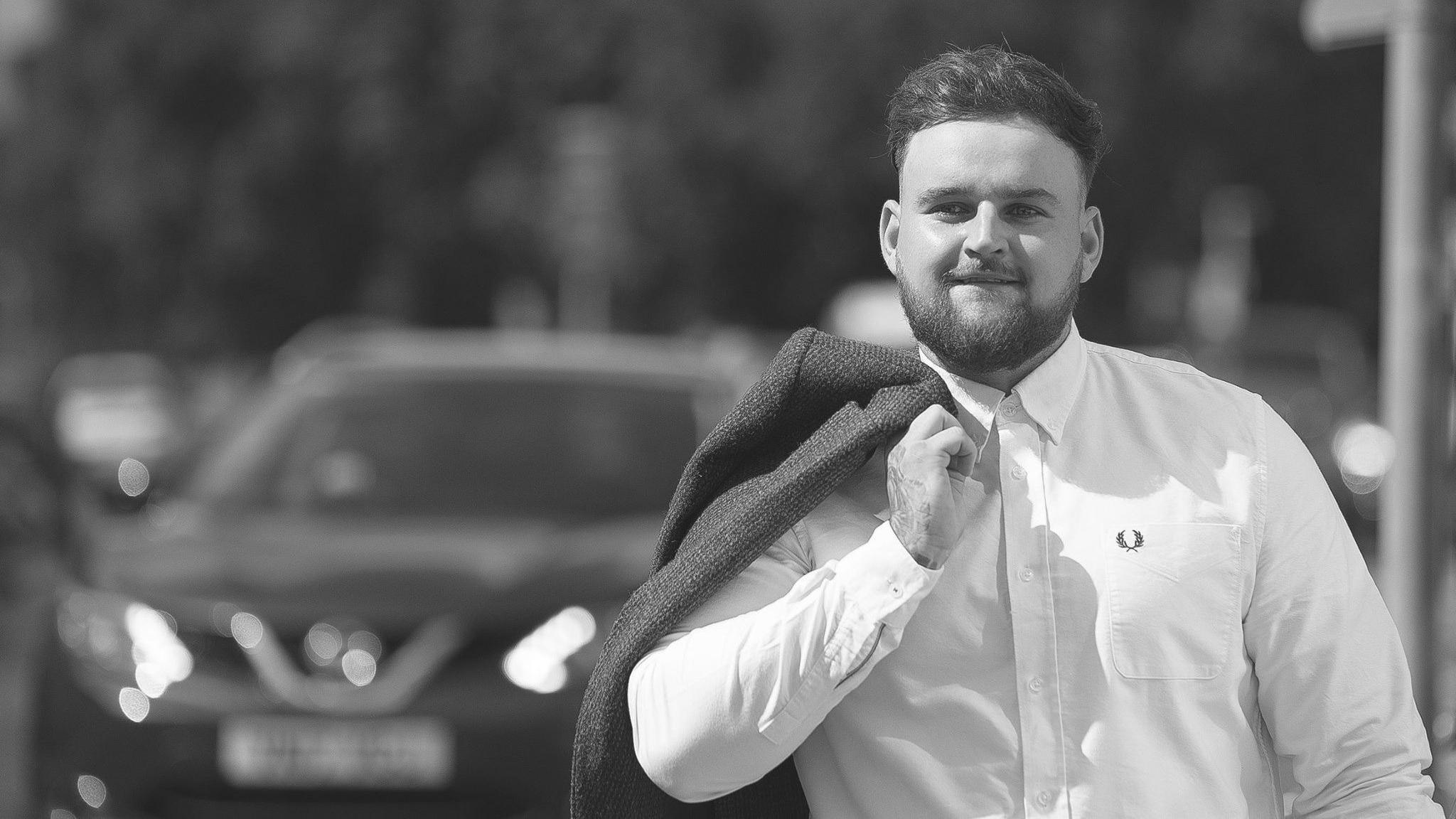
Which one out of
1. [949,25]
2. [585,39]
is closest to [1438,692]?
[949,25]

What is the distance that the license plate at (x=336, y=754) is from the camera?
14.8ft

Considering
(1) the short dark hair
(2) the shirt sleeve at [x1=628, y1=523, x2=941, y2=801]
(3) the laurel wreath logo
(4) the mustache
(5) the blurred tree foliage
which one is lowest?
(2) the shirt sleeve at [x1=628, y1=523, x2=941, y2=801]

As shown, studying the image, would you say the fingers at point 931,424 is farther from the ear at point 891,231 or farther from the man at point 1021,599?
the ear at point 891,231

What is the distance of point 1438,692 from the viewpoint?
4199 mm

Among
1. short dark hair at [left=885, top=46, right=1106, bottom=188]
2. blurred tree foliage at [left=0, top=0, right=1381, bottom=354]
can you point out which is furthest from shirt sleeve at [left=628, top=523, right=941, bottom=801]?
blurred tree foliage at [left=0, top=0, right=1381, bottom=354]

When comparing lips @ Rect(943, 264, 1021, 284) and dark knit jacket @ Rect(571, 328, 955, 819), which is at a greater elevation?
lips @ Rect(943, 264, 1021, 284)

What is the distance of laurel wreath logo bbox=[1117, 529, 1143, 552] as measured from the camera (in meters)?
2.07

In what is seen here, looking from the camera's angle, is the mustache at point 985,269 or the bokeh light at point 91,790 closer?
the mustache at point 985,269

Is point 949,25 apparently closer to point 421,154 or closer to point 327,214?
point 421,154

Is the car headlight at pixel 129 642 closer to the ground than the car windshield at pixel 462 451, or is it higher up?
closer to the ground

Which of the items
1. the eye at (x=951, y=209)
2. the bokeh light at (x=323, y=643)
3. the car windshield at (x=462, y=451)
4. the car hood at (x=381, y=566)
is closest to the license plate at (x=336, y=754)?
the bokeh light at (x=323, y=643)

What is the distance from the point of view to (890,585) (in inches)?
78.8

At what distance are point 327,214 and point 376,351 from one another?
91.2 feet

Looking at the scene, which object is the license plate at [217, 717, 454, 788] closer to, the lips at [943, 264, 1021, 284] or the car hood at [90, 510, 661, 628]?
the car hood at [90, 510, 661, 628]
